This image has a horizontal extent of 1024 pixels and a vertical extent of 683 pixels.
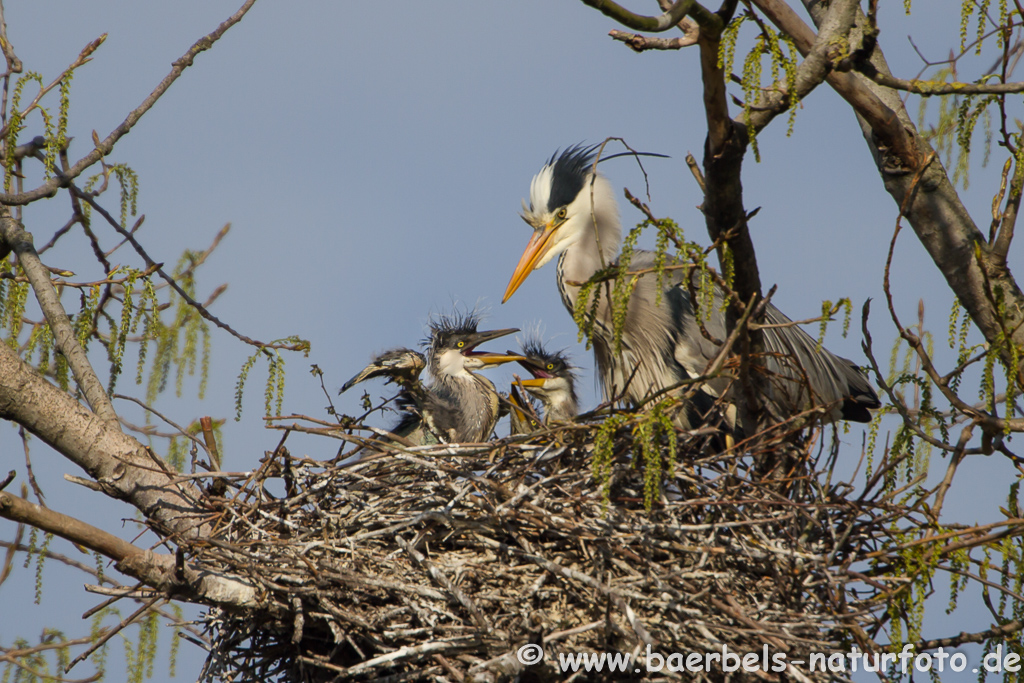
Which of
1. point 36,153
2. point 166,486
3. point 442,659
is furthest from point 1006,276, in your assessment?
point 36,153

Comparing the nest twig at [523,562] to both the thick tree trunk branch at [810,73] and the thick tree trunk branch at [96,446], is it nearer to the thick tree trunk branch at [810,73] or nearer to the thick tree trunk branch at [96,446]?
the thick tree trunk branch at [96,446]

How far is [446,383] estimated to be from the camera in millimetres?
5094

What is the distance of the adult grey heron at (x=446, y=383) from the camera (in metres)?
4.46

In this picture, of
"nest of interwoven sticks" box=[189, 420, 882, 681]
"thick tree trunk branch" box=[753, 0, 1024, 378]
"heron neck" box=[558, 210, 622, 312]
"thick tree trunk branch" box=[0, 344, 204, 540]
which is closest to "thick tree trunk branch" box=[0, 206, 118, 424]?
"thick tree trunk branch" box=[0, 344, 204, 540]

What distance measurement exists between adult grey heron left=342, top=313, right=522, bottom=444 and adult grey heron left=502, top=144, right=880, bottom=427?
625 millimetres

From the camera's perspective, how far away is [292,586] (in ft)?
8.39

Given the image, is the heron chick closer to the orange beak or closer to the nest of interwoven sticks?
the orange beak

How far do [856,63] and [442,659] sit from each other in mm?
1843

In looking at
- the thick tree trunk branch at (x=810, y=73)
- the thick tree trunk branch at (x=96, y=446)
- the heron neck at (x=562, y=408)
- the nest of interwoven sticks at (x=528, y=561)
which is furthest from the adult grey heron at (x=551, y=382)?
the thick tree trunk branch at (x=810, y=73)

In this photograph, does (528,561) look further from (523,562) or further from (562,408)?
(562,408)

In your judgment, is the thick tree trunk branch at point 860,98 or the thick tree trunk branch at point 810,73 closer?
the thick tree trunk branch at point 810,73

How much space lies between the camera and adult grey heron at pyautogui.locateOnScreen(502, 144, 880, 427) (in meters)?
4.06

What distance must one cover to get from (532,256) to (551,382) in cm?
63

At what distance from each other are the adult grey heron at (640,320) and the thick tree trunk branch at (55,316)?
183 centimetres
